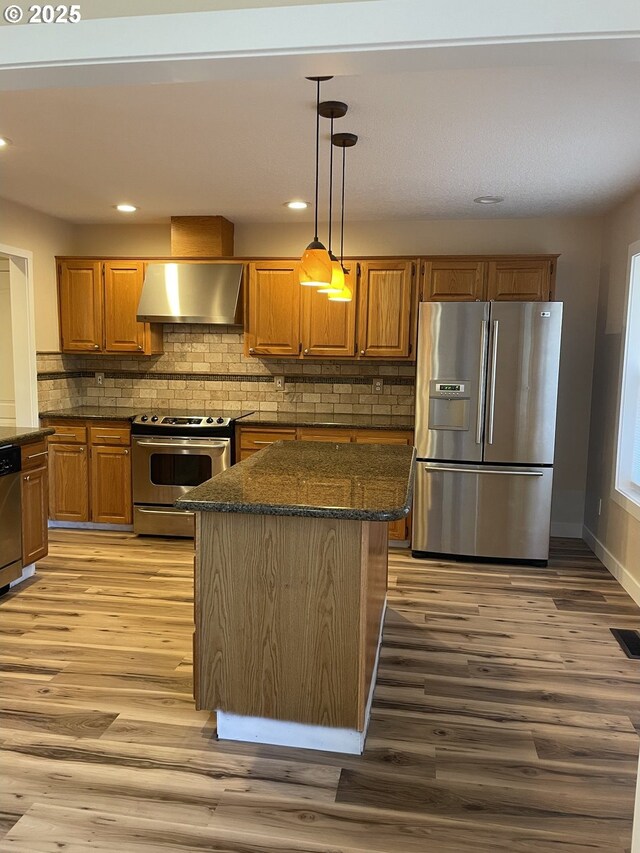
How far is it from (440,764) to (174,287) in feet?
13.1

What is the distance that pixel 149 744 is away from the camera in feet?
7.76

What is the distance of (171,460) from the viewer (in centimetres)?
500

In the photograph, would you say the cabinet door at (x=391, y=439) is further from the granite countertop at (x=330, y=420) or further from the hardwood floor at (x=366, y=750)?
the hardwood floor at (x=366, y=750)

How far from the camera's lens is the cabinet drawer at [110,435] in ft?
16.6

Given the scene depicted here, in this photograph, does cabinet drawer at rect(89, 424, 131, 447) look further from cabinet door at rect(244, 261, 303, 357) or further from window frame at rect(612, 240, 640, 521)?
window frame at rect(612, 240, 640, 521)

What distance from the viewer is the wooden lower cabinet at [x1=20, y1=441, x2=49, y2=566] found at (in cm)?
392

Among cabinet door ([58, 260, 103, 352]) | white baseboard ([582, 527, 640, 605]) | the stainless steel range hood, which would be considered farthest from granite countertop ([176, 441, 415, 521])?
cabinet door ([58, 260, 103, 352])

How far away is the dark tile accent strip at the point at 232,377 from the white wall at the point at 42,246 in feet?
1.18

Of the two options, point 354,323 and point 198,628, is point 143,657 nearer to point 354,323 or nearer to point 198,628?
point 198,628

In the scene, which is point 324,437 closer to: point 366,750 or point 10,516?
point 10,516

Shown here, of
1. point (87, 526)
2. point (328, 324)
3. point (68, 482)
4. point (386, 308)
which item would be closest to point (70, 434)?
point (68, 482)

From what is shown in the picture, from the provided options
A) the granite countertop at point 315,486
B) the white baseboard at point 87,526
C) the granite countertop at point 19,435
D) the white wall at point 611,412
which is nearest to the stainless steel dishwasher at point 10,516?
the granite countertop at point 19,435

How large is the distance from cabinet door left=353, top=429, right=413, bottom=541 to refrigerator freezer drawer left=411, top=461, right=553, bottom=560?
289mm

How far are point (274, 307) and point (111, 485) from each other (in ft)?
6.38
